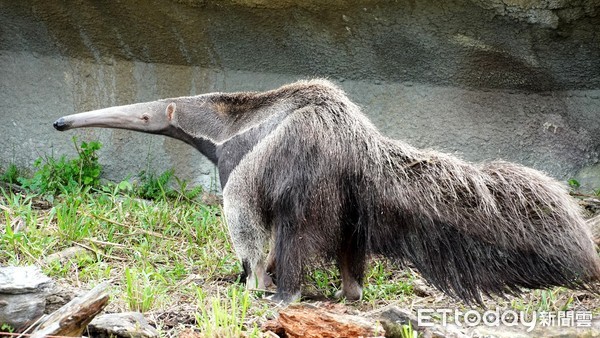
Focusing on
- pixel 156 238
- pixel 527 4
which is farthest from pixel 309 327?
pixel 527 4

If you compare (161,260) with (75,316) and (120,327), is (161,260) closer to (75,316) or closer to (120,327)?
(120,327)

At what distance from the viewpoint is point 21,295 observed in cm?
407

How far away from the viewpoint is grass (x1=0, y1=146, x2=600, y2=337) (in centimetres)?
489

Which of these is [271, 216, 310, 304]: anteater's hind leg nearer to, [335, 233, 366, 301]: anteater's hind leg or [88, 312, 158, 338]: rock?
[335, 233, 366, 301]: anteater's hind leg

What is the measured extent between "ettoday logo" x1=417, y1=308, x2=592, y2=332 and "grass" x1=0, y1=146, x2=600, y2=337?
0.19 metres

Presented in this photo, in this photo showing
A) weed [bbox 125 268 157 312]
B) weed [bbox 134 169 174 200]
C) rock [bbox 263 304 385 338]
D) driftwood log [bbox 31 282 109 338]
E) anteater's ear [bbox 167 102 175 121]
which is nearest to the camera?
driftwood log [bbox 31 282 109 338]

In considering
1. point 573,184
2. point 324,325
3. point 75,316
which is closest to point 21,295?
point 75,316

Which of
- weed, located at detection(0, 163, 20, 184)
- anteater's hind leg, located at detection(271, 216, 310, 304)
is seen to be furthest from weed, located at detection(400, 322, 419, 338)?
weed, located at detection(0, 163, 20, 184)

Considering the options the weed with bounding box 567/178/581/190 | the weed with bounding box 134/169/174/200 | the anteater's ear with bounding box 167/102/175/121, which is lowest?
the weed with bounding box 134/169/174/200

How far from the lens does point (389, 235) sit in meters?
5.26

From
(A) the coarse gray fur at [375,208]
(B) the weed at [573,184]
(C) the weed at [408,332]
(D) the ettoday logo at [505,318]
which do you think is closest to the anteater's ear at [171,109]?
(A) the coarse gray fur at [375,208]

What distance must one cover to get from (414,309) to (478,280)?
62 cm

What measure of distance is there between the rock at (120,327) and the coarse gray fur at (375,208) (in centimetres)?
149

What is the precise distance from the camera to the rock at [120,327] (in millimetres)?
4102
